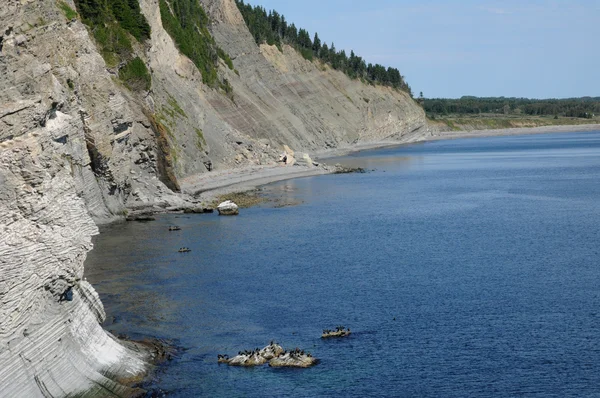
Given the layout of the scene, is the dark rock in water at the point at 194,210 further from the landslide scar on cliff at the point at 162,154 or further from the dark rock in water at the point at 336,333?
the dark rock in water at the point at 336,333

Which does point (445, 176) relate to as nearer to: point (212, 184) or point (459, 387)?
point (212, 184)

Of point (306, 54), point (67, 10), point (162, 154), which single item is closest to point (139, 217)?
point (162, 154)

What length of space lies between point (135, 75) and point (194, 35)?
36.7 meters

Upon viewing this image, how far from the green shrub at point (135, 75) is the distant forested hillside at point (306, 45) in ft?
233

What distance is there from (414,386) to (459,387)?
124cm

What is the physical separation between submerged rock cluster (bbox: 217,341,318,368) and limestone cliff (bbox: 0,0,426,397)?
2694mm

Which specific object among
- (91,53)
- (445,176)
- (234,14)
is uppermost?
(234,14)

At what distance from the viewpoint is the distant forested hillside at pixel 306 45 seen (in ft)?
442

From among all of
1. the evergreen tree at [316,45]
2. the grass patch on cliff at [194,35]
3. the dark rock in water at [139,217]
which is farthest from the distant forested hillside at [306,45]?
the dark rock in water at [139,217]

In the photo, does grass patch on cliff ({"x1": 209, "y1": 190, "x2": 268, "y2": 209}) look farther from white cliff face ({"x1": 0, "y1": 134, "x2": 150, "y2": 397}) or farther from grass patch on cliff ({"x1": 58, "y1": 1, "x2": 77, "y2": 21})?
white cliff face ({"x1": 0, "y1": 134, "x2": 150, "y2": 397})

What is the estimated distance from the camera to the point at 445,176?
9119cm

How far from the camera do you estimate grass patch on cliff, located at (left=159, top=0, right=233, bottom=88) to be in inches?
3442

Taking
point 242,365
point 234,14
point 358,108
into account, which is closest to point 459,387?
point 242,365

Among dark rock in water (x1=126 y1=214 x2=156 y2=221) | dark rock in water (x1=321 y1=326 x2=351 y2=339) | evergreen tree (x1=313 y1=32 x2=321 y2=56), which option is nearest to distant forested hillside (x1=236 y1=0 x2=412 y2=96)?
evergreen tree (x1=313 y1=32 x2=321 y2=56)
